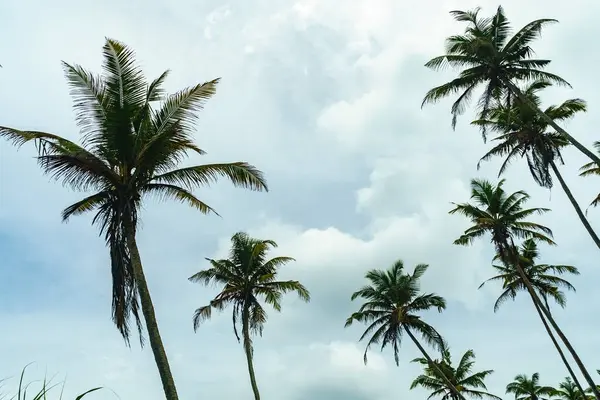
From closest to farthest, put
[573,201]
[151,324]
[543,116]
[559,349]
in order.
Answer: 1. [151,324]
2. [543,116]
3. [573,201]
4. [559,349]

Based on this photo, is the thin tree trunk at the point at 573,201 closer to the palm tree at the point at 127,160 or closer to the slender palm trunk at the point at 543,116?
the slender palm trunk at the point at 543,116

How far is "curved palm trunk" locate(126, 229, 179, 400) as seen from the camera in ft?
34.9

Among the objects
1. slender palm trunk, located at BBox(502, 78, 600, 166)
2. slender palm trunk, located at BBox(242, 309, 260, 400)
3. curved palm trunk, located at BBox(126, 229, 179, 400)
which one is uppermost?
slender palm trunk, located at BBox(502, 78, 600, 166)

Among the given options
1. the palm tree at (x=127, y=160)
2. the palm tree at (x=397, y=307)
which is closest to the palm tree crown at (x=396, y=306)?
the palm tree at (x=397, y=307)

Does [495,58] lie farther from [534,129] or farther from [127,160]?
[127,160]

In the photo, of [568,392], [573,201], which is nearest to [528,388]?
[568,392]

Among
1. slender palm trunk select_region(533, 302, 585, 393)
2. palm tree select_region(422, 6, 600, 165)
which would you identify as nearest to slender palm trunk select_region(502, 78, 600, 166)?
palm tree select_region(422, 6, 600, 165)

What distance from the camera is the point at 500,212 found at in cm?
3238

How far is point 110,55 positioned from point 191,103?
2.04 metres

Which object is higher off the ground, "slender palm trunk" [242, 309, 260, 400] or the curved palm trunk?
"slender palm trunk" [242, 309, 260, 400]

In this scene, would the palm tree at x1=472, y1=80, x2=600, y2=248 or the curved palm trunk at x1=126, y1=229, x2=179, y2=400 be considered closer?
the curved palm trunk at x1=126, y1=229, x2=179, y2=400

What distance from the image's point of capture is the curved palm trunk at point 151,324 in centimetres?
1063

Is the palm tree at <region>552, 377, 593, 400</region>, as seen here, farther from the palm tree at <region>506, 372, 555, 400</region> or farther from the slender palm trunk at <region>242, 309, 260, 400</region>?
the slender palm trunk at <region>242, 309, 260, 400</region>

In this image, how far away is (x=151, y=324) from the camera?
11047 millimetres
